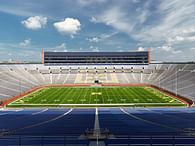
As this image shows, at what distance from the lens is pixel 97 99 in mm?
29703

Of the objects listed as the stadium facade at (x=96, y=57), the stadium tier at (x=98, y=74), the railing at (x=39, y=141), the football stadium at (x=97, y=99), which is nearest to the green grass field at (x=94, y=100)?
the football stadium at (x=97, y=99)

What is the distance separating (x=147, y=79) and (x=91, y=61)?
32230 mm

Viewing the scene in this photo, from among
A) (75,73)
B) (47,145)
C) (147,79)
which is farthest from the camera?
(75,73)

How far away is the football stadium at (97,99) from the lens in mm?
10320

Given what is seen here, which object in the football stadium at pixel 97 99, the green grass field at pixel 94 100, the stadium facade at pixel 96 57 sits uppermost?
the stadium facade at pixel 96 57

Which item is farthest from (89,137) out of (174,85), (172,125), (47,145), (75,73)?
(75,73)

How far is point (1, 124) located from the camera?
43.0 ft

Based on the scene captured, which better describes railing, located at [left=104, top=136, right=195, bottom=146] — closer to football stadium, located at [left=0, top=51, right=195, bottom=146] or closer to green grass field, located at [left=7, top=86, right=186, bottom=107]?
football stadium, located at [left=0, top=51, right=195, bottom=146]

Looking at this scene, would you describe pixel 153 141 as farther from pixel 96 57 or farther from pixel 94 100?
pixel 96 57

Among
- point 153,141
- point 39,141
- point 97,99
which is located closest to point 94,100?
point 97,99

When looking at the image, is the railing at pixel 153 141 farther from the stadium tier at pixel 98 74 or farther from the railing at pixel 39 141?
the stadium tier at pixel 98 74

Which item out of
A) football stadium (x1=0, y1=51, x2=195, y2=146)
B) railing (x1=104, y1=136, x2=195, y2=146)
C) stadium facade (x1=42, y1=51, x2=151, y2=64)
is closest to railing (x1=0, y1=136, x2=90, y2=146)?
football stadium (x1=0, y1=51, x2=195, y2=146)

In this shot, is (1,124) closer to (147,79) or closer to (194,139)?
(194,139)

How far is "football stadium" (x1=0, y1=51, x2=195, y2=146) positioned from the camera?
1032 centimetres
